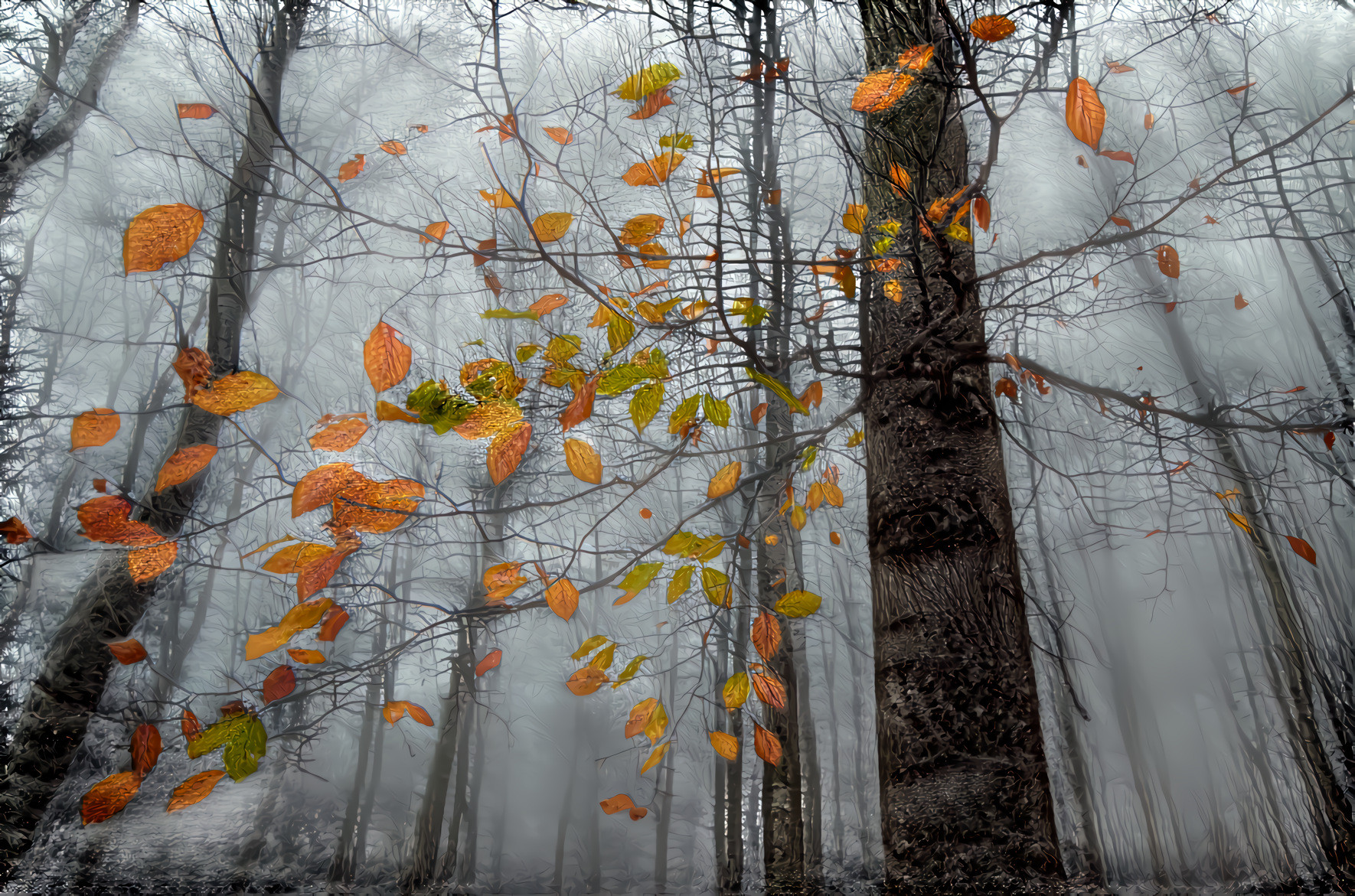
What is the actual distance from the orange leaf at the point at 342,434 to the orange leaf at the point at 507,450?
56 centimetres

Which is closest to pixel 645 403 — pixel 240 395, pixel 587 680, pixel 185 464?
pixel 587 680

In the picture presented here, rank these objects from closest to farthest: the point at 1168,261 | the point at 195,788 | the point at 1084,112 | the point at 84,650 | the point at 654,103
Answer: the point at 1084,112 → the point at 654,103 → the point at 195,788 → the point at 1168,261 → the point at 84,650

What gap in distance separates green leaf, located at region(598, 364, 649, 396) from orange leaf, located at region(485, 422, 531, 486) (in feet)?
0.83

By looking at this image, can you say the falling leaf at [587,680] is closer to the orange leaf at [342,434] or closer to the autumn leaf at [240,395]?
the orange leaf at [342,434]

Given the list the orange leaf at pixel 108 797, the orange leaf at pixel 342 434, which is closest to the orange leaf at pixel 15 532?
the orange leaf at pixel 108 797

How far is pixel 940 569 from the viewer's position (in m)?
1.21

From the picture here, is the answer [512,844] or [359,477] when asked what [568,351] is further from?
[512,844]

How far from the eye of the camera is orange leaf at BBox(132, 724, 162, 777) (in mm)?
2016

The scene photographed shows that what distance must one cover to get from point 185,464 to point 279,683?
1.14 metres

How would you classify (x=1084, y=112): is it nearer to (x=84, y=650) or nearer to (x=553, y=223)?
(x=553, y=223)

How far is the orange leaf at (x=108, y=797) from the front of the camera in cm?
161

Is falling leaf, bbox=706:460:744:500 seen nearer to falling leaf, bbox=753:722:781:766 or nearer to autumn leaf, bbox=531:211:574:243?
falling leaf, bbox=753:722:781:766

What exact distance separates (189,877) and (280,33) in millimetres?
6855

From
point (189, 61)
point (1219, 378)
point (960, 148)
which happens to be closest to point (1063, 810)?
point (1219, 378)
